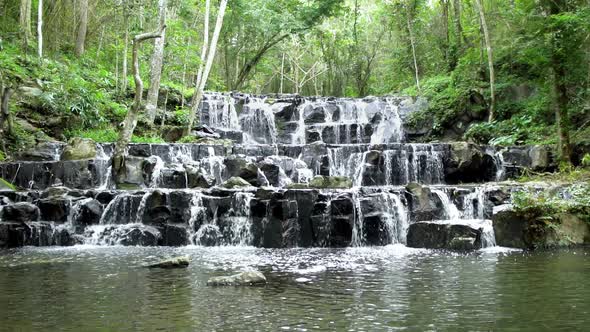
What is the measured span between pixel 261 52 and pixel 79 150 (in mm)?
18050

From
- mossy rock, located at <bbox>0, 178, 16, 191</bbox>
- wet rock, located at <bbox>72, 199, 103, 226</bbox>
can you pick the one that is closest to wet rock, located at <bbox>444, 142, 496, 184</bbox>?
wet rock, located at <bbox>72, 199, 103, 226</bbox>

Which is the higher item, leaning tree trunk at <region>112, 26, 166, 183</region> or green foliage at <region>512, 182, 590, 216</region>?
leaning tree trunk at <region>112, 26, 166, 183</region>

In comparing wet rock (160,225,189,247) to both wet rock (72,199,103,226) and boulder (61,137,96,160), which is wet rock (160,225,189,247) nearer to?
wet rock (72,199,103,226)

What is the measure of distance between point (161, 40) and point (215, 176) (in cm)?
852

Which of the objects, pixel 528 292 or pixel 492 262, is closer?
pixel 528 292

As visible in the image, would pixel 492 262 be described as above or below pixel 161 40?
below

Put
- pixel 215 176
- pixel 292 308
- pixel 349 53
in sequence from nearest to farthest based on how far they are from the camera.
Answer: pixel 292 308 < pixel 215 176 < pixel 349 53

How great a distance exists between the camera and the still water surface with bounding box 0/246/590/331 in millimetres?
5414

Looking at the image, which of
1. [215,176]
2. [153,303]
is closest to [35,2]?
[215,176]

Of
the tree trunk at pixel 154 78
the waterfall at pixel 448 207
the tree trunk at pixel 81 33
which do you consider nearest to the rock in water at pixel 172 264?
the waterfall at pixel 448 207

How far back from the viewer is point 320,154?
19453 millimetres

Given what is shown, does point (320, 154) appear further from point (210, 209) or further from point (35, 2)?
point (35, 2)

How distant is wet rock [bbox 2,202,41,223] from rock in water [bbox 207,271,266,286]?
7783 millimetres

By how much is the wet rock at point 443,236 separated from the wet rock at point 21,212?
9.25m
